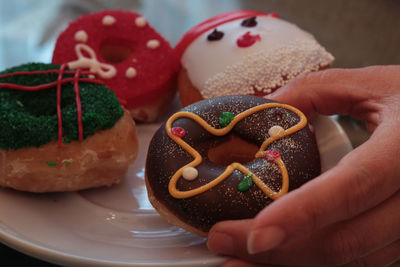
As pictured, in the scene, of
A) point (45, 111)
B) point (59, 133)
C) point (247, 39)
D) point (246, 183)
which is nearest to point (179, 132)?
point (246, 183)

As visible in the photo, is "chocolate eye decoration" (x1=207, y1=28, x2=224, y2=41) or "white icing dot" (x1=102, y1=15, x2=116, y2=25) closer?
"chocolate eye decoration" (x1=207, y1=28, x2=224, y2=41)

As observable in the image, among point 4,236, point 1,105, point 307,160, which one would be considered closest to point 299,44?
point 307,160

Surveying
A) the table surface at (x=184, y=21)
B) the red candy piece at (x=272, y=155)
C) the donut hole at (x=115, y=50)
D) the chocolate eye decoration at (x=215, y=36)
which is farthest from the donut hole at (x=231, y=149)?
the table surface at (x=184, y=21)

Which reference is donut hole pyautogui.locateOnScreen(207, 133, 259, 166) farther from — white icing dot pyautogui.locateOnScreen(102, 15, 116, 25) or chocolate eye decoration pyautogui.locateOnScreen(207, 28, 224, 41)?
white icing dot pyautogui.locateOnScreen(102, 15, 116, 25)

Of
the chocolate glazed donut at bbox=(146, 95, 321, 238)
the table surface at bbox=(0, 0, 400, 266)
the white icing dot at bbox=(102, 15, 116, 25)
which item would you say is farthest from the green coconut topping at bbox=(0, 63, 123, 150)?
the table surface at bbox=(0, 0, 400, 266)

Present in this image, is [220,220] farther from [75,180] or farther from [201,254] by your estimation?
[75,180]
